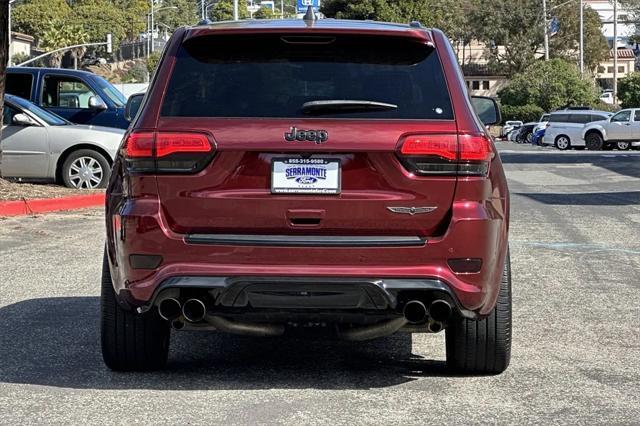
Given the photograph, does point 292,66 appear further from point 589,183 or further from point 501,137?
point 501,137

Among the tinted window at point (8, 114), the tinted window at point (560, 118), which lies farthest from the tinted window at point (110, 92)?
the tinted window at point (560, 118)

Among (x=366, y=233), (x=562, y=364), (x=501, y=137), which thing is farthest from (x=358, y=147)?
(x=501, y=137)

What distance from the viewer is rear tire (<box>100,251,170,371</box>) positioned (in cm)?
607

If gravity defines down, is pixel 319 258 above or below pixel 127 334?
above

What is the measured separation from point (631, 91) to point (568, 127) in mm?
20007

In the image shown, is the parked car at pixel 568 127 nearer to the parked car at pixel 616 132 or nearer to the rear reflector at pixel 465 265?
the parked car at pixel 616 132

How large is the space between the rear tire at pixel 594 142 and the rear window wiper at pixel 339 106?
40.9 metres

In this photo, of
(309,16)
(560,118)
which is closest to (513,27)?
(560,118)

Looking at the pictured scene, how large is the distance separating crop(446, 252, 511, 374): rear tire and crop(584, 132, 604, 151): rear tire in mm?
40364

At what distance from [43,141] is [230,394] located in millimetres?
11925

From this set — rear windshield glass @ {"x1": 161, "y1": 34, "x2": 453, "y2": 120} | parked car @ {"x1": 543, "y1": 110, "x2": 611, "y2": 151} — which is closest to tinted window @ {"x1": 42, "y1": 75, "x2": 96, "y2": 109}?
rear windshield glass @ {"x1": 161, "y1": 34, "x2": 453, "y2": 120}

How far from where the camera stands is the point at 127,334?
6.10 meters

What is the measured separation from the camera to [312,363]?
6605mm

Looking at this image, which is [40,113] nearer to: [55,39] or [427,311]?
[427,311]
